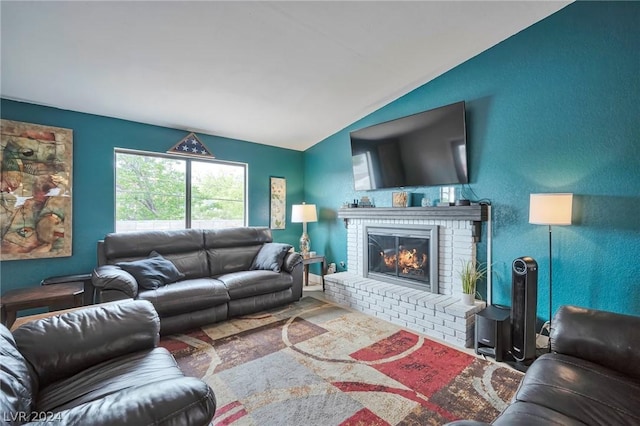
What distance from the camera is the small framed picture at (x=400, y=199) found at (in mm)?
3654

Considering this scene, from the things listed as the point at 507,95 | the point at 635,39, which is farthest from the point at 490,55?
A: the point at 635,39

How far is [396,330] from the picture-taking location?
2982 millimetres

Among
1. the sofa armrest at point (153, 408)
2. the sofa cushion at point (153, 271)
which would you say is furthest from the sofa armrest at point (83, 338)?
the sofa cushion at point (153, 271)

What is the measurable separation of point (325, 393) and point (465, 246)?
2.06 meters

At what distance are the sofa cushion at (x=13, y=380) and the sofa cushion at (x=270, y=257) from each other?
99.9 inches

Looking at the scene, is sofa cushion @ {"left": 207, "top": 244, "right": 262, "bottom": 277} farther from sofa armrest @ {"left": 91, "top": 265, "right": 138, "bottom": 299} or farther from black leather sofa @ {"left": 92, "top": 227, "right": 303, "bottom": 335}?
sofa armrest @ {"left": 91, "top": 265, "right": 138, "bottom": 299}

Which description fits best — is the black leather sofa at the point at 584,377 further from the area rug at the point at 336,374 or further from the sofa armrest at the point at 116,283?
the sofa armrest at the point at 116,283

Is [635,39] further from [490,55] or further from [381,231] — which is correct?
[381,231]

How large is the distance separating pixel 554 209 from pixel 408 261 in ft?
5.41

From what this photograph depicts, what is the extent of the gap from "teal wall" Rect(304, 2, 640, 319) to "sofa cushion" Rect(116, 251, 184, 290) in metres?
3.34

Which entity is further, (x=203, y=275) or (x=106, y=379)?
(x=203, y=275)

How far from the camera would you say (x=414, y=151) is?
3.49 meters

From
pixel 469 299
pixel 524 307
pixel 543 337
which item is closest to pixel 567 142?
pixel 524 307

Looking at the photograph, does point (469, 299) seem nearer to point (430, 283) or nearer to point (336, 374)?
point (430, 283)
